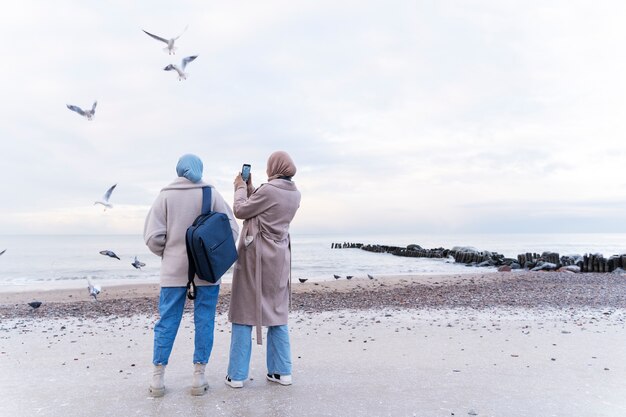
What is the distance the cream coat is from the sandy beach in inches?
39.9

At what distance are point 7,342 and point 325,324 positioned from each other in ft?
13.4

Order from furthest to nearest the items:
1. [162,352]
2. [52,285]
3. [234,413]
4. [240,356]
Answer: [52,285] → [240,356] → [162,352] → [234,413]

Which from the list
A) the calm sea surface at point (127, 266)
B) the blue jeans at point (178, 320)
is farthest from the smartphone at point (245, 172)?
the calm sea surface at point (127, 266)

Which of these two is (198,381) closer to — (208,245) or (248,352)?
(248,352)

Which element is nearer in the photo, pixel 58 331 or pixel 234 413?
pixel 234 413

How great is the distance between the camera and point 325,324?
23.4 ft

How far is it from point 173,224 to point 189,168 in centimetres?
47

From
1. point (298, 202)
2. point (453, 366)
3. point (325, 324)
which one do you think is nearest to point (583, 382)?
point (453, 366)

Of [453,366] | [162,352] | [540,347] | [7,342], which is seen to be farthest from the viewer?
[7,342]

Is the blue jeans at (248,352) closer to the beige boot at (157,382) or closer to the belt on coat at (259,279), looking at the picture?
the belt on coat at (259,279)

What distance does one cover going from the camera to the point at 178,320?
13.0 ft

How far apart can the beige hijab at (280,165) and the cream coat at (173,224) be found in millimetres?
701

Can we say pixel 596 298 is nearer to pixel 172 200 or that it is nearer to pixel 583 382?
pixel 583 382

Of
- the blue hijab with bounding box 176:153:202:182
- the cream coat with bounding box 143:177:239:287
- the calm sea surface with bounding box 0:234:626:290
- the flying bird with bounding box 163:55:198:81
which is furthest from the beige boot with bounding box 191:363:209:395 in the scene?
the calm sea surface with bounding box 0:234:626:290
